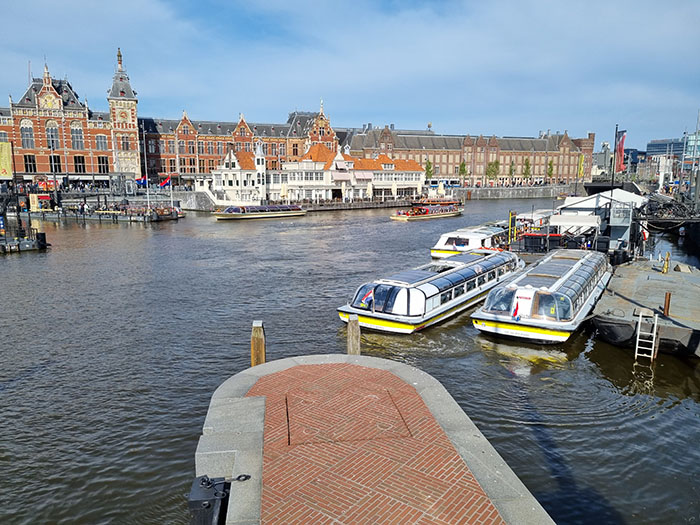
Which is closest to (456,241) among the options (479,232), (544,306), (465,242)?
(465,242)

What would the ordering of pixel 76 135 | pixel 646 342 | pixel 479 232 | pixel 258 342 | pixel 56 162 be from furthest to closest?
pixel 76 135
pixel 56 162
pixel 479 232
pixel 646 342
pixel 258 342

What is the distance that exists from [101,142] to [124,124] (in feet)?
19.0

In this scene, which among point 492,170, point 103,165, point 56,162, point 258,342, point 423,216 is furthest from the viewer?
point 492,170

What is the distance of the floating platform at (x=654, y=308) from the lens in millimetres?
19641

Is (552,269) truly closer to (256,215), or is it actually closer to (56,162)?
(256,215)

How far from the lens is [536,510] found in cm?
877

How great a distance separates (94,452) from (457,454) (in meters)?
10.0

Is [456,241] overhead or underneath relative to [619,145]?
underneath

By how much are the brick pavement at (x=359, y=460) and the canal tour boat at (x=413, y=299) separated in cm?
857

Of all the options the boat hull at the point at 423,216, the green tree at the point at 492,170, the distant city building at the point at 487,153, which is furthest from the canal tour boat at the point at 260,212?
the green tree at the point at 492,170

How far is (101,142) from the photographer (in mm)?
100875

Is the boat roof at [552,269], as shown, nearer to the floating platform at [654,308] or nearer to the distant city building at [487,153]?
the floating platform at [654,308]

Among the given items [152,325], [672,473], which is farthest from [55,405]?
[672,473]

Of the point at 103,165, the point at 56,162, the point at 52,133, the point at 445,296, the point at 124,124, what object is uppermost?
the point at 124,124
